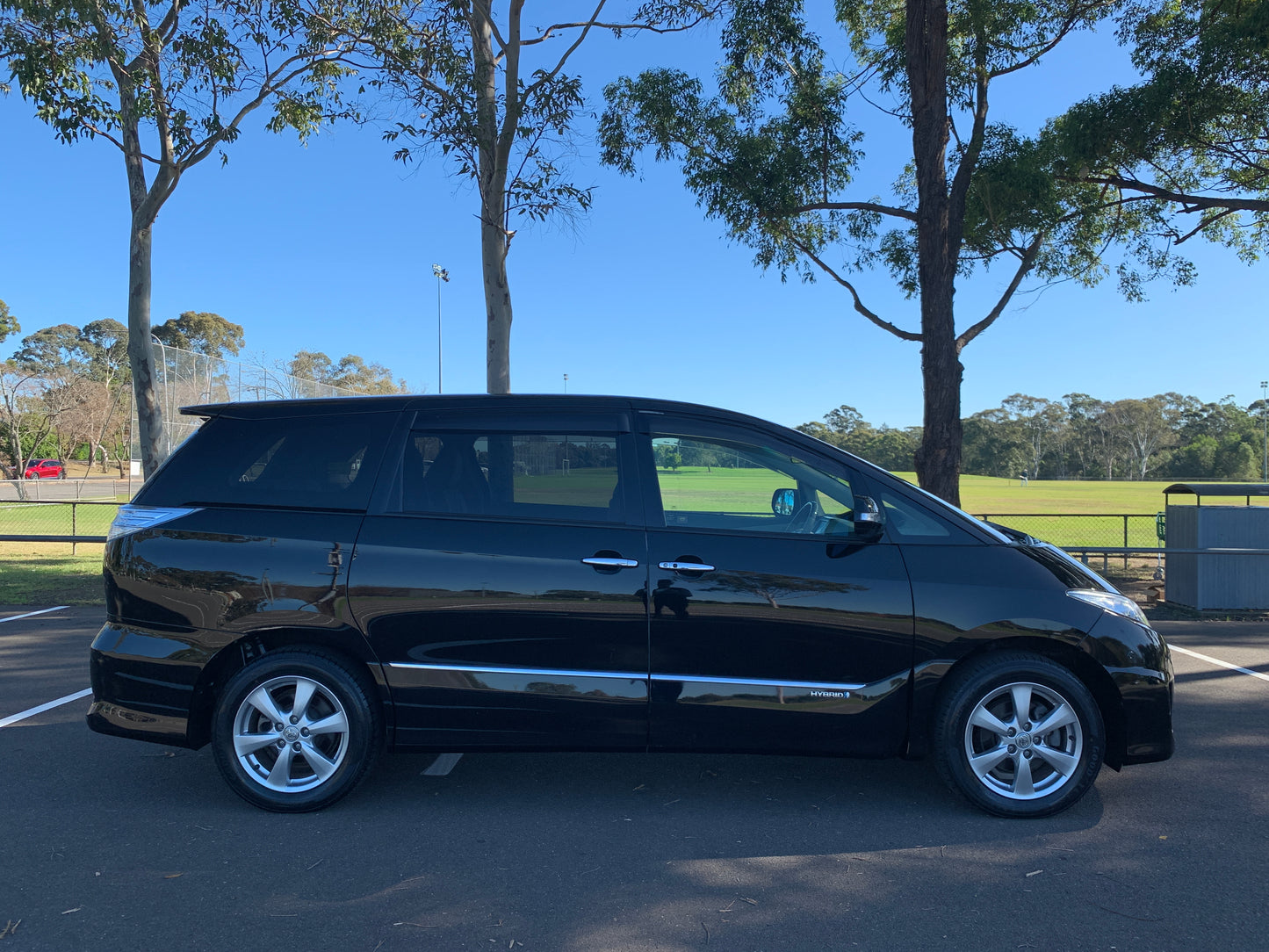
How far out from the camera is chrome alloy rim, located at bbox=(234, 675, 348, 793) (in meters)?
3.92

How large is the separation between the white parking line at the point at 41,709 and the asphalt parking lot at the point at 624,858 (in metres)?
0.41

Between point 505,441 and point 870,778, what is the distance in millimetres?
2534

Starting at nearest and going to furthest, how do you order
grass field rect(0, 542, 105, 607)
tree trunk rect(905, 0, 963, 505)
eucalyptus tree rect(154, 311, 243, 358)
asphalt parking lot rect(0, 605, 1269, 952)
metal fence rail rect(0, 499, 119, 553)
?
asphalt parking lot rect(0, 605, 1269, 952)
tree trunk rect(905, 0, 963, 505)
grass field rect(0, 542, 105, 607)
metal fence rail rect(0, 499, 119, 553)
eucalyptus tree rect(154, 311, 243, 358)

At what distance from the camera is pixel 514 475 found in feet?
13.5

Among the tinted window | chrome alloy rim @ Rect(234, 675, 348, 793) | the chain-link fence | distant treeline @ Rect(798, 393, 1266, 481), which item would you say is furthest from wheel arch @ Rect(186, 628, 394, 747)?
distant treeline @ Rect(798, 393, 1266, 481)

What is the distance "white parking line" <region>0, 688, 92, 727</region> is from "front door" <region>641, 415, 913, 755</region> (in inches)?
163

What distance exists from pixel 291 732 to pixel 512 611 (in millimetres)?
1154

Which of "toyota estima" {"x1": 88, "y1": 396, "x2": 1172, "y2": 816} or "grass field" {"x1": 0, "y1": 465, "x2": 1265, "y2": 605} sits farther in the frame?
"grass field" {"x1": 0, "y1": 465, "x2": 1265, "y2": 605}

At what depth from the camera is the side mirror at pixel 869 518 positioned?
381cm

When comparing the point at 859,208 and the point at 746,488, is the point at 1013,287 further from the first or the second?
the point at 746,488

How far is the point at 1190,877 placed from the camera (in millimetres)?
3336

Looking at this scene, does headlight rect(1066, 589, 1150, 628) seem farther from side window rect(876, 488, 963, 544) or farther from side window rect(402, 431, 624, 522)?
side window rect(402, 431, 624, 522)

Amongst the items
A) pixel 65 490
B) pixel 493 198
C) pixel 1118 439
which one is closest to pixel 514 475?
pixel 493 198

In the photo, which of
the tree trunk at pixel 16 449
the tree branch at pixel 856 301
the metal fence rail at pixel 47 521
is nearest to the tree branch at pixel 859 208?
the tree branch at pixel 856 301
